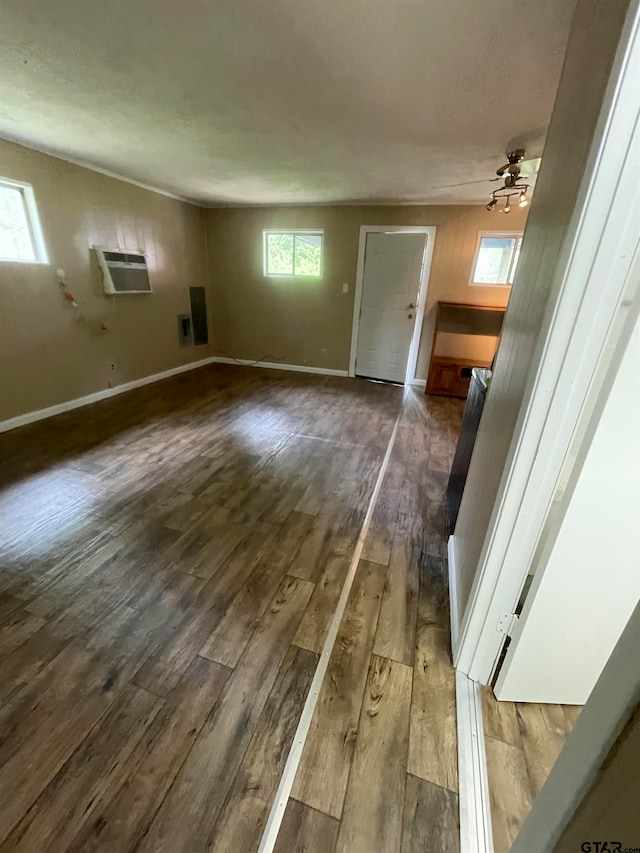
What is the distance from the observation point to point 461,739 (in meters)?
1.13

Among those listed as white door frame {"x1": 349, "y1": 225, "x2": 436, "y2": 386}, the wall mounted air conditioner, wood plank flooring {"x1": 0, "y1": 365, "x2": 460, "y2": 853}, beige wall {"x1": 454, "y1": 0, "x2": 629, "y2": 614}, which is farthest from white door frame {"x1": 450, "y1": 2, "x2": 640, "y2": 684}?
the wall mounted air conditioner

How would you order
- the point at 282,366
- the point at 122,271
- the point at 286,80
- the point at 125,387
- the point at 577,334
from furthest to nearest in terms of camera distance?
the point at 282,366 < the point at 125,387 < the point at 122,271 < the point at 286,80 < the point at 577,334

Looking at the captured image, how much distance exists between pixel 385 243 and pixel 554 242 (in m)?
4.17

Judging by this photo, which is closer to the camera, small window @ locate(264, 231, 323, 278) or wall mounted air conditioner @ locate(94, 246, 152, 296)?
wall mounted air conditioner @ locate(94, 246, 152, 296)

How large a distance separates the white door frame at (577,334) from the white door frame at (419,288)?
412 cm

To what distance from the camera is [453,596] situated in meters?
1.63

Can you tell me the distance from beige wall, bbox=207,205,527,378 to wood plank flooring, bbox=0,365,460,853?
2.88 meters

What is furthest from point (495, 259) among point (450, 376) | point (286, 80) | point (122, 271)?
point (122, 271)

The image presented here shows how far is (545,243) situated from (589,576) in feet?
3.22

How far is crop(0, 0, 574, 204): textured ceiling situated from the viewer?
138 centimetres

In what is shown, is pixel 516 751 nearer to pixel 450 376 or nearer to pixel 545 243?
pixel 545 243

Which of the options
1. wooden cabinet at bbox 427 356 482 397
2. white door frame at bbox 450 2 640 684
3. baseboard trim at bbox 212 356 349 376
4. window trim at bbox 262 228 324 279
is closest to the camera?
white door frame at bbox 450 2 640 684

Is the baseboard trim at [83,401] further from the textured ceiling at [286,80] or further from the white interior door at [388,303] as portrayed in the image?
the white interior door at [388,303]

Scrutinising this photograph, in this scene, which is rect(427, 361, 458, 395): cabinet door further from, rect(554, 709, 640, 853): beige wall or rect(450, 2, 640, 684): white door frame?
rect(554, 709, 640, 853): beige wall
